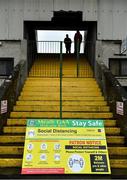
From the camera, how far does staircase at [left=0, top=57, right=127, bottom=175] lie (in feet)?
35.3

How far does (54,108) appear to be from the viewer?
13.8m

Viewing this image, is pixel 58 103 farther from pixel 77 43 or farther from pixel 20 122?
pixel 77 43

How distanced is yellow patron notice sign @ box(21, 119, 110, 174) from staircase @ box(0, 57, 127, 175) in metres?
0.41

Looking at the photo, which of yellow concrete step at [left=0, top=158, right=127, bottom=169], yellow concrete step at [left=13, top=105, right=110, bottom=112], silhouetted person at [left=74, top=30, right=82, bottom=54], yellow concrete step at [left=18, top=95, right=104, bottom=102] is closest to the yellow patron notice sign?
yellow concrete step at [left=0, top=158, right=127, bottom=169]

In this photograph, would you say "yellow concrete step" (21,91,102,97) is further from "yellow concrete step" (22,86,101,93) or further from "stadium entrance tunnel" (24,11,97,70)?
"stadium entrance tunnel" (24,11,97,70)

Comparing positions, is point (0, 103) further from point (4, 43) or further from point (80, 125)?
point (4, 43)

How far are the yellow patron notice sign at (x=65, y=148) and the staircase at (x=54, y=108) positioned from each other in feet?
1.34

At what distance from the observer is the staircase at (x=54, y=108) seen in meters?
10.8

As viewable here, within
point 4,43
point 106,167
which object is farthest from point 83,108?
point 4,43

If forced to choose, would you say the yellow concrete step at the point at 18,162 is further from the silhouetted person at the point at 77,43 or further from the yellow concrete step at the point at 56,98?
the silhouetted person at the point at 77,43

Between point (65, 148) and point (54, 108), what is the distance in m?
3.64

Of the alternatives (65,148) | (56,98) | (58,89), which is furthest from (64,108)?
(65,148)

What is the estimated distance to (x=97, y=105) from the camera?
558 inches

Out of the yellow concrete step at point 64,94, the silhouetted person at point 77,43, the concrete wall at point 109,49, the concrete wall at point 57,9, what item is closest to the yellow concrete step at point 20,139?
the yellow concrete step at point 64,94
